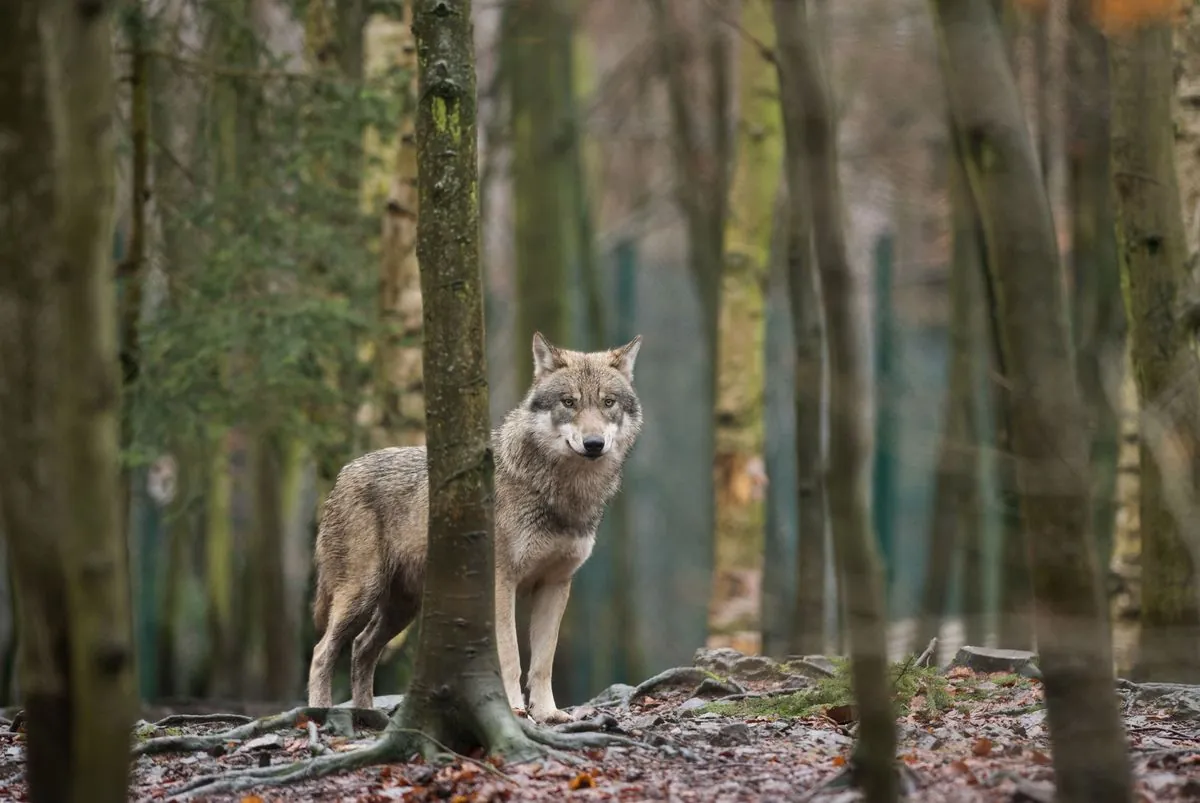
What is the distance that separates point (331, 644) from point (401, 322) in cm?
549

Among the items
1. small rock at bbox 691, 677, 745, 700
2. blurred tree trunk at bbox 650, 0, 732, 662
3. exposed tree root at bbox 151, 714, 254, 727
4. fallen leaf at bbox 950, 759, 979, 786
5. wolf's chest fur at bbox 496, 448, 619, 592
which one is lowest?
exposed tree root at bbox 151, 714, 254, 727

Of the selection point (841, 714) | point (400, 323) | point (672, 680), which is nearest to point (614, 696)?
point (672, 680)

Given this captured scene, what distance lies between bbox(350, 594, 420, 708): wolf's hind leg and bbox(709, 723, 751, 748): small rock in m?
2.55

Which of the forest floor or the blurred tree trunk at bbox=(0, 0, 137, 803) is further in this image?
the forest floor

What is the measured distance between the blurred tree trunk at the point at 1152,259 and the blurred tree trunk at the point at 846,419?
3854mm

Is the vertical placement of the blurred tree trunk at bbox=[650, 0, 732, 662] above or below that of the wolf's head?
above

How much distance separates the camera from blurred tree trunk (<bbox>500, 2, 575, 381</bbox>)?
14.7 meters

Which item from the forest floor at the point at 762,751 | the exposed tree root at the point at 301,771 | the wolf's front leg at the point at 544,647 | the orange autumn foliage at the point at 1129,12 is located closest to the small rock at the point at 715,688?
the forest floor at the point at 762,751

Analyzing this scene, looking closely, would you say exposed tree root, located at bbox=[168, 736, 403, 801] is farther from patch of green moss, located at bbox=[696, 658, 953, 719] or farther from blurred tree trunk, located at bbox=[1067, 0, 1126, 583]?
blurred tree trunk, located at bbox=[1067, 0, 1126, 583]

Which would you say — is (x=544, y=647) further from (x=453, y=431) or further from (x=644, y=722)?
(x=453, y=431)

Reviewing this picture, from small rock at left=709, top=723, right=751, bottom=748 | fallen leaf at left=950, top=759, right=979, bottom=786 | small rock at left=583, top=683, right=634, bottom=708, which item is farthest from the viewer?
small rock at left=583, top=683, right=634, bottom=708

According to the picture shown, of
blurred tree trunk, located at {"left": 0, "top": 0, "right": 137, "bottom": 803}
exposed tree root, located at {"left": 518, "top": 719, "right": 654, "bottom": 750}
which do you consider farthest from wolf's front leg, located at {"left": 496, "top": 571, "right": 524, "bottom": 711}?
blurred tree trunk, located at {"left": 0, "top": 0, "right": 137, "bottom": 803}

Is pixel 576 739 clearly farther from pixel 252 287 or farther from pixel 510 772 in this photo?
pixel 252 287

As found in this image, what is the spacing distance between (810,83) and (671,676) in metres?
4.68
